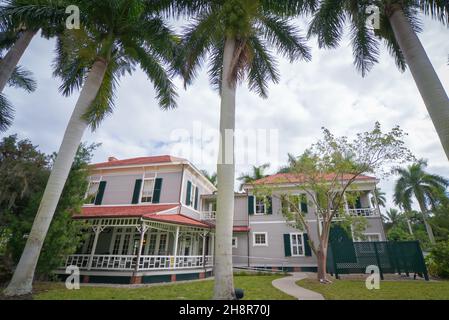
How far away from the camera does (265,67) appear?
376 inches

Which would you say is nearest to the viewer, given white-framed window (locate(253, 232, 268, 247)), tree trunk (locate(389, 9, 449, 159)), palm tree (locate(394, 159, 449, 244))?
tree trunk (locate(389, 9, 449, 159))

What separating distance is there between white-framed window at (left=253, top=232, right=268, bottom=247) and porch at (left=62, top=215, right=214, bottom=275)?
3.44 metres

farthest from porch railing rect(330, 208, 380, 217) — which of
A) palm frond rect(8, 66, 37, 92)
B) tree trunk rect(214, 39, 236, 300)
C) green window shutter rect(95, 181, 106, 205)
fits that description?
palm frond rect(8, 66, 37, 92)

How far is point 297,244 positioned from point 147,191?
11903mm

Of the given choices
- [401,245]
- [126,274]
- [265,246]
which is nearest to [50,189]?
[126,274]

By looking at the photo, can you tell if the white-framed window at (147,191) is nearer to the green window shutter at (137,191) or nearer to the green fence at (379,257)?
the green window shutter at (137,191)

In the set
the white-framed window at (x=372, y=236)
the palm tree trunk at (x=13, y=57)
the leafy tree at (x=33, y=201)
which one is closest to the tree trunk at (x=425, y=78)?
the leafy tree at (x=33, y=201)

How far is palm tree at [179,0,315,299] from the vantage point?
5535mm

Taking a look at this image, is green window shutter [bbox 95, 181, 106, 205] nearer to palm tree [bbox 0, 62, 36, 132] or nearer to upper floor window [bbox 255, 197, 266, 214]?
palm tree [bbox 0, 62, 36, 132]

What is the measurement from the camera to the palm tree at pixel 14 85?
36.1 feet

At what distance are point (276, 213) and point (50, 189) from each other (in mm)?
15142

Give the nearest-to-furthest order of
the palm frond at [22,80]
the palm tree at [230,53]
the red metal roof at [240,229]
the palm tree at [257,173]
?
the palm tree at [230,53]
the palm frond at [22,80]
the red metal roof at [240,229]
the palm tree at [257,173]

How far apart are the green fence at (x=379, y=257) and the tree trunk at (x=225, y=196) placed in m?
9.77
